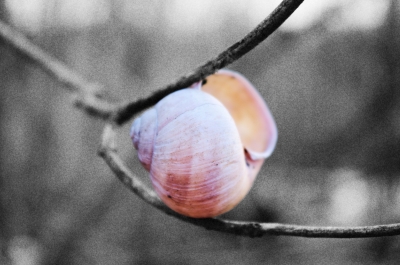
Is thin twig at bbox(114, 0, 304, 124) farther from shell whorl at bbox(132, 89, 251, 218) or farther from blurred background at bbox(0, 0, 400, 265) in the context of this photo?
blurred background at bbox(0, 0, 400, 265)

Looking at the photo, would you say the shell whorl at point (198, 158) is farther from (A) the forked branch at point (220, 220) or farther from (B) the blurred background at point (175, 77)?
(B) the blurred background at point (175, 77)

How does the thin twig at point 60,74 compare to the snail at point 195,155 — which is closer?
the snail at point 195,155

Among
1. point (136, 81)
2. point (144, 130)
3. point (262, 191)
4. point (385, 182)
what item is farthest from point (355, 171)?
point (144, 130)

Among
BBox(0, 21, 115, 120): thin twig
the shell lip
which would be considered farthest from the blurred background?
the shell lip

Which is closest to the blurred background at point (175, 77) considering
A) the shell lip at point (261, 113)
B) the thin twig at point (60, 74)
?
the thin twig at point (60, 74)

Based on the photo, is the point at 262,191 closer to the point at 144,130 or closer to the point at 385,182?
the point at 385,182
